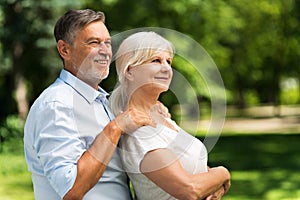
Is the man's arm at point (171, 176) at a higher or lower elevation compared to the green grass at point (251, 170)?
higher

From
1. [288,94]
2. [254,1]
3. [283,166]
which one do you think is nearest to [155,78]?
[283,166]

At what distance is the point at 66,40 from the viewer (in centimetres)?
238

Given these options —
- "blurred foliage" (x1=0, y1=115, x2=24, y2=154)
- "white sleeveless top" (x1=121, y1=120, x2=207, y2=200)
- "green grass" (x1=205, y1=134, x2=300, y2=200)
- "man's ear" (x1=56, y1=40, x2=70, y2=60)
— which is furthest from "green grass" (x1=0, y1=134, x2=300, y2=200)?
"man's ear" (x1=56, y1=40, x2=70, y2=60)

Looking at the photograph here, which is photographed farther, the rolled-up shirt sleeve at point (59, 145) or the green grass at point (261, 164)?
the green grass at point (261, 164)

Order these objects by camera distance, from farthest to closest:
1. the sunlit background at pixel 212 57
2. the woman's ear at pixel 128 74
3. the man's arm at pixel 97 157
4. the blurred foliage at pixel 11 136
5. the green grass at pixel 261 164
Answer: the blurred foliage at pixel 11 136 < the sunlit background at pixel 212 57 < the green grass at pixel 261 164 < the woman's ear at pixel 128 74 < the man's arm at pixel 97 157

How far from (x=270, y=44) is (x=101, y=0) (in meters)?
17.1

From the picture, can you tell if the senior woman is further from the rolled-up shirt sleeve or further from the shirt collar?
the rolled-up shirt sleeve

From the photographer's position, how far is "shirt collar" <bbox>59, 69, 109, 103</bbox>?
95.9 inches

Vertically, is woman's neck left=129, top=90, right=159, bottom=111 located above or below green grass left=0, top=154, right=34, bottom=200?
above

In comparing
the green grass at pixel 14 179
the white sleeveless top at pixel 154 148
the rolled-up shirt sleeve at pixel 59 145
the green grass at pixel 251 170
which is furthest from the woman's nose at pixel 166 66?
the green grass at pixel 14 179

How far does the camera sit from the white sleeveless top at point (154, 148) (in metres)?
2.31

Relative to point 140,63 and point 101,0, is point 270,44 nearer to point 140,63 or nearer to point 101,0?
point 101,0

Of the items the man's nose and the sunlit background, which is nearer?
the man's nose

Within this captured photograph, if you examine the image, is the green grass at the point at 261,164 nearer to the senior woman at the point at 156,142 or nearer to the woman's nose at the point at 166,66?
the senior woman at the point at 156,142
